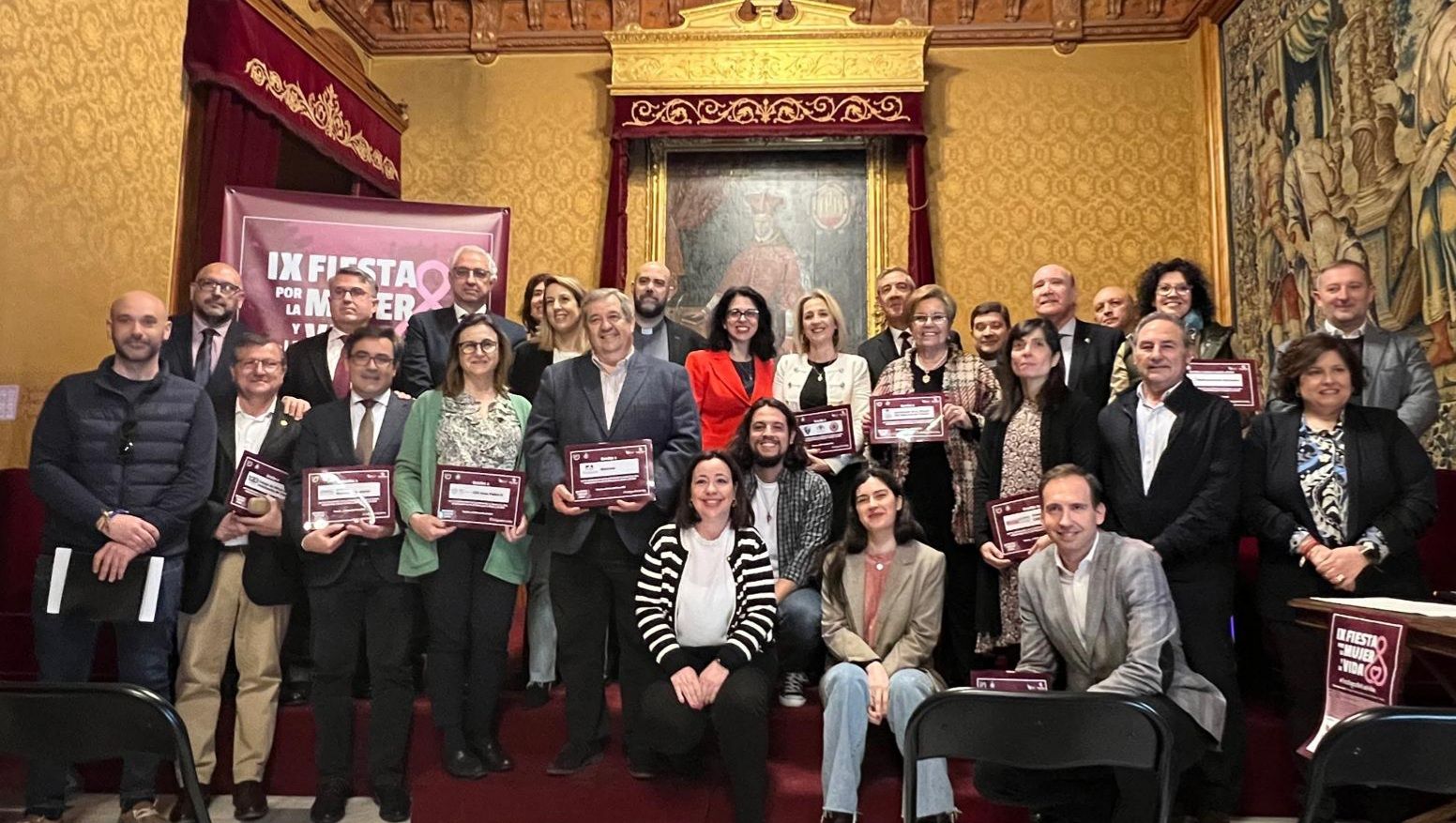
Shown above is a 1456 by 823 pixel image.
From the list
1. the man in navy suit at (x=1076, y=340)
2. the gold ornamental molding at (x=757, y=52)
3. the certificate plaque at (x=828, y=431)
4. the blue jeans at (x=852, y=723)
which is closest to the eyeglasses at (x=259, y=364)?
the certificate plaque at (x=828, y=431)

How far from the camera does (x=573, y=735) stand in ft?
11.4

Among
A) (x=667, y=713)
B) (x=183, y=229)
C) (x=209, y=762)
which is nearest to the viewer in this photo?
(x=667, y=713)

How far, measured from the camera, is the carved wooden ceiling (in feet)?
26.0

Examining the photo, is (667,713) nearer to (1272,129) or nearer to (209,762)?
(209,762)

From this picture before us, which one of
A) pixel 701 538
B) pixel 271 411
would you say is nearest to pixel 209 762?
pixel 271 411

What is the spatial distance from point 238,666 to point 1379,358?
432cm

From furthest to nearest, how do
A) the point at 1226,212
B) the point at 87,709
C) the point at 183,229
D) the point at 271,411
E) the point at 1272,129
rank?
1. the point at 1226,212
2. the point at 1272,129
3. the point at 183,229
4. the point at 271,411
5. the point at 87,709

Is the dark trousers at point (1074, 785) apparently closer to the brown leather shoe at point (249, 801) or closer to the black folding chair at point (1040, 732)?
the black folding chair at point (1040, 732)

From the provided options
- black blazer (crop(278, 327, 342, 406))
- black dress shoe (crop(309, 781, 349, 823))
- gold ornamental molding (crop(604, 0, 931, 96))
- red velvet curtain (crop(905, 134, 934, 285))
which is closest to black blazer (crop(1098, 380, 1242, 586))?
black dress shoe (crop(309, 781, 349, 823))

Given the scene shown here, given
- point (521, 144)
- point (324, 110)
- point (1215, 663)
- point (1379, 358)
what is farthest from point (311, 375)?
point (521, 144)

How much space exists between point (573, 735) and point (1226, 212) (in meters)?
6.10

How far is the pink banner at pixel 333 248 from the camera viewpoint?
5324mm

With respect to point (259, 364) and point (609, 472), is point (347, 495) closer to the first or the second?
point (259, 364)

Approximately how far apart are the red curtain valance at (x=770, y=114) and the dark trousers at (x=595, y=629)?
4828 millimetres
